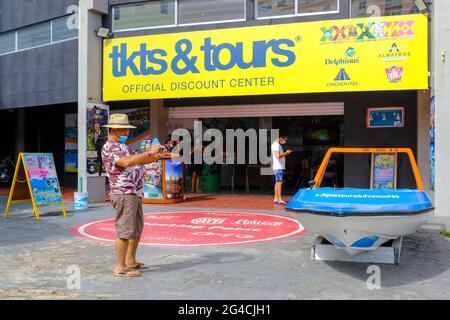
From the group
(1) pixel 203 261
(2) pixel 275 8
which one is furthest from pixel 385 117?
(1) pixel 203 261

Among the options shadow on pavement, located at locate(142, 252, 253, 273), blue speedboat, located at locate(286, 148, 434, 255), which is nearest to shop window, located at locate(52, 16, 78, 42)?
shadow on pavement, located at locate(142, 252, 253, 273)

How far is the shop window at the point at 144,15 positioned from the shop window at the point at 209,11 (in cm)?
29

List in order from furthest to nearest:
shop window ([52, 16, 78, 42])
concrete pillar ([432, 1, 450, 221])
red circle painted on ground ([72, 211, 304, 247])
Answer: shop window ([52, 16, 78, 42])
concrete pillar ([432, 1, 450, 221])
red circle painted on ground ([72, 211, 304, 247])

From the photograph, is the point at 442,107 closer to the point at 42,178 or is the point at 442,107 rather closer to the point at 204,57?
the point at 204,57

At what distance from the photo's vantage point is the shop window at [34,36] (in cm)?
1477

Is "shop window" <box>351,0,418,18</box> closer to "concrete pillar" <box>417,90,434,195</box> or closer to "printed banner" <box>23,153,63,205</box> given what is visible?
"concrete pillar" <box>417,90,434,195</box>

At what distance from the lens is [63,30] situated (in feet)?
46.6

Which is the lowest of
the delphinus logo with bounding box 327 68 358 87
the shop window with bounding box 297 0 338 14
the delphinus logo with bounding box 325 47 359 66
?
the delphinus logo with bounding box 327 68 358 87

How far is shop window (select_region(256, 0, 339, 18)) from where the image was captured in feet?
37.9

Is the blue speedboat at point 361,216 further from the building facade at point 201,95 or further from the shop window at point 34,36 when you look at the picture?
the shop window at point 34,36

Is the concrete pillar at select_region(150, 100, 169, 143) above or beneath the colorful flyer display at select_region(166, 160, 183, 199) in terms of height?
above

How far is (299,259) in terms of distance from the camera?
21.2 feet

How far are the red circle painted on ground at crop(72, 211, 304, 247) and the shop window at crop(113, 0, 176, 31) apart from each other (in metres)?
5.24
